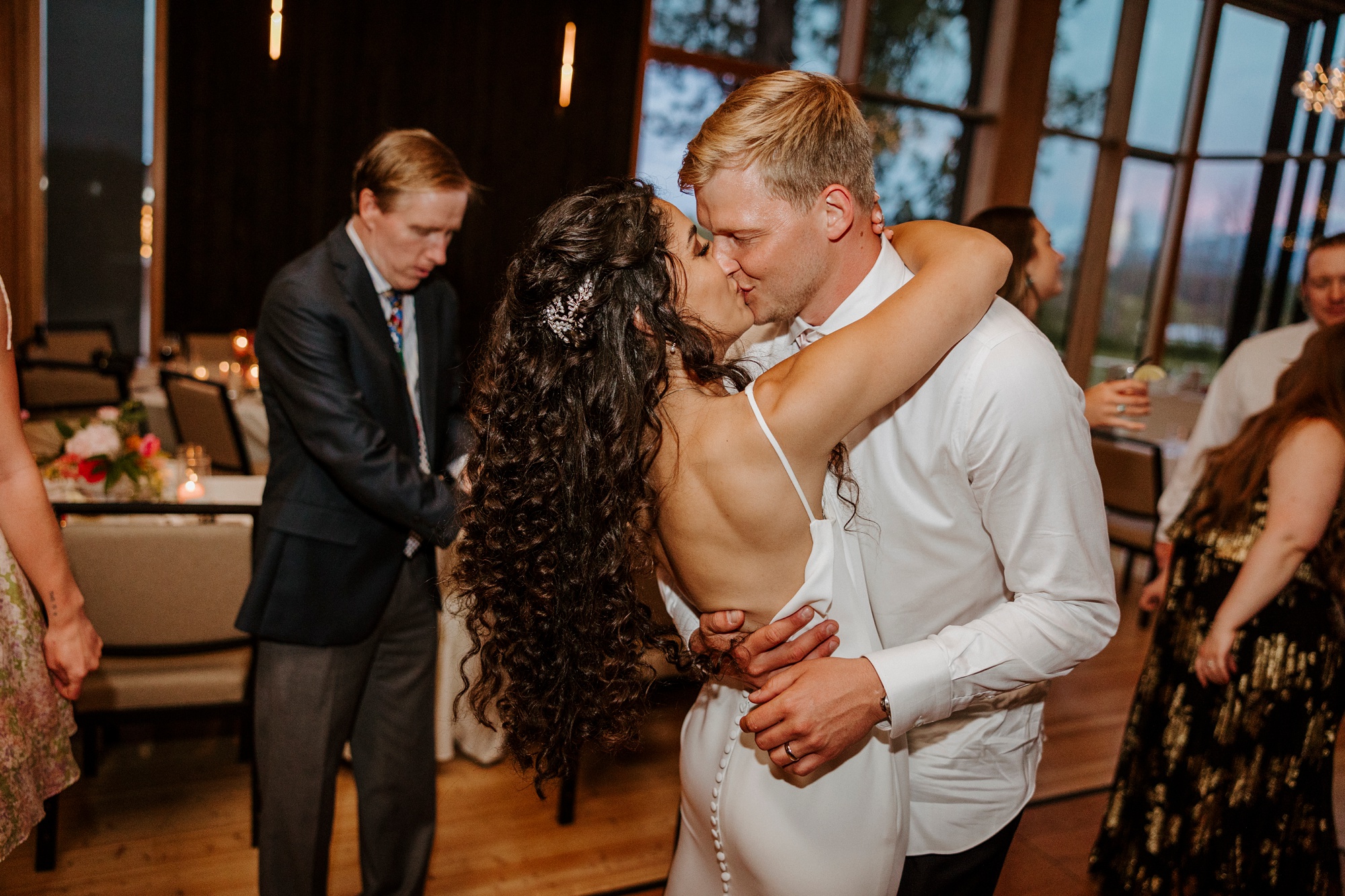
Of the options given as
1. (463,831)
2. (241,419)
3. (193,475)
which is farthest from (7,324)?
(241,419)

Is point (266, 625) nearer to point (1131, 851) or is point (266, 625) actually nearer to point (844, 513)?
point (844, 513)

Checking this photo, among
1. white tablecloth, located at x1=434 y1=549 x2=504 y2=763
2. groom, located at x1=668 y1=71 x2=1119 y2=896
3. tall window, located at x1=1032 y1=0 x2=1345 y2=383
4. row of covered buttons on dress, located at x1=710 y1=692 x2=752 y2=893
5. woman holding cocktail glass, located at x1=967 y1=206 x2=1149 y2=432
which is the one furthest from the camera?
tall window, located at x1=1032 y1=0 x2=1345 y2=383

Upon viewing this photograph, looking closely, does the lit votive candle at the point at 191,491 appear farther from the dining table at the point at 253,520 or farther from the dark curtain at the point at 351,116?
the dark curtain at the point at 351,116

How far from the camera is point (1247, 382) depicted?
3557 millimetres

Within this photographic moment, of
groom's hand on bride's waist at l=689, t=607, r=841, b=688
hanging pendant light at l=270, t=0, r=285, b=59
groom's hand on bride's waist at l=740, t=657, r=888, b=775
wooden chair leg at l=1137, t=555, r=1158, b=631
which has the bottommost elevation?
wooden chair leg at l=1137, t=555, r=1158, b=631

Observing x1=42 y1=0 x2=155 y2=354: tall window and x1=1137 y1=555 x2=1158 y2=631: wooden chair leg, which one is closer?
x1=1137 y1=555 x2=1158 y2=631: wooden chair leg

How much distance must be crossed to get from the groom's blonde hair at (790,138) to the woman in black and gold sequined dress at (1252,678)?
5.51 feet

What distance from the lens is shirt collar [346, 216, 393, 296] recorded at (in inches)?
88.3

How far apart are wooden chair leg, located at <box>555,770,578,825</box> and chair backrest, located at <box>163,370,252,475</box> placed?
7.91 feet

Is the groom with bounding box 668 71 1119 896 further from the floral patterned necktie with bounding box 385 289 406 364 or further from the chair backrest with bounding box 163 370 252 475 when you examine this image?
the chair backrest with bounding box 163 370 252 475

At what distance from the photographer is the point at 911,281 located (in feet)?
4.44

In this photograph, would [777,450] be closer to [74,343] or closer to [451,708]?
[451,708]

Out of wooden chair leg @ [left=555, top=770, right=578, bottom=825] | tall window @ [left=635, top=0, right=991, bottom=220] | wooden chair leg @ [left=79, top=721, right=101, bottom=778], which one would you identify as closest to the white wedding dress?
wooden chair leg @ [left=555, top=770, right=578, bottom=825]

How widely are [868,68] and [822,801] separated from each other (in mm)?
8593
